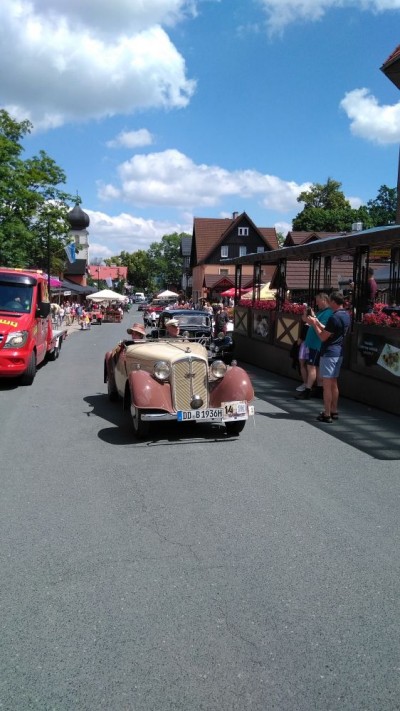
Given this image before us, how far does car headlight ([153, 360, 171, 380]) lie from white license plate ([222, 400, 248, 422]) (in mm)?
765

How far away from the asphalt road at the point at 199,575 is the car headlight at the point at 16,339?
176 inches

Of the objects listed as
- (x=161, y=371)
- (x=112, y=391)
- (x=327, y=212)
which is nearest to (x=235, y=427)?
(x=161, y=371)

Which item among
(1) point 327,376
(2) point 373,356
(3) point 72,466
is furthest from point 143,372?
(2) point 373,356

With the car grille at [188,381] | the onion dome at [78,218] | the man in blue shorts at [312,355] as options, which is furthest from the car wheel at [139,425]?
the onion dome at [78,218]

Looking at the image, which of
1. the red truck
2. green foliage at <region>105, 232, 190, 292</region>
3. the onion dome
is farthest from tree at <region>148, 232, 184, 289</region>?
the red truck

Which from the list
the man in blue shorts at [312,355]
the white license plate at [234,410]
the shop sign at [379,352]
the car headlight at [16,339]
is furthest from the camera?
the car headlight at [16,339]

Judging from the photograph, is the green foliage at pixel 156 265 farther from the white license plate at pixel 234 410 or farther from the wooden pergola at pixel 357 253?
the white license plate at pixel 234 410

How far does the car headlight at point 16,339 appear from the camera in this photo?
461 inches

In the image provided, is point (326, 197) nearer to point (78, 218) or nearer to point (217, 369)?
point (78, 218)

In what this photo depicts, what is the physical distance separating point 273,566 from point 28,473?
307 centimetres

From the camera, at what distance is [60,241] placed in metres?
44.9

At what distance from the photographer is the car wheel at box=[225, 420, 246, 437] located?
306 inches

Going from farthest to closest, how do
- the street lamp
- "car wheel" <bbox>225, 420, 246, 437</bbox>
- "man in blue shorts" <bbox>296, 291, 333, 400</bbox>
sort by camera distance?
the street lamp, "man in blue shorts" <bbox>296, 291, 333, 400</bbox>, "car wheel" <bbox>225, 420, 246, 437</bbox>

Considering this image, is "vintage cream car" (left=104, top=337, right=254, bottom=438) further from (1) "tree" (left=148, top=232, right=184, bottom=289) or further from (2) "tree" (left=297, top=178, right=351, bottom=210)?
(1) "tree" (left=148, top=232, right=184, bottom=289)
